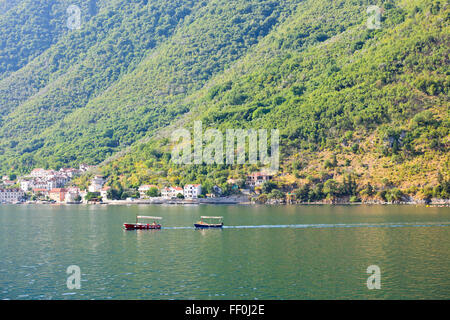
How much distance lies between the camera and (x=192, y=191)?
447 feet

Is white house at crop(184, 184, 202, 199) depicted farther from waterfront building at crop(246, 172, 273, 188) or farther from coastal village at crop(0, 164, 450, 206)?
waterfront building at crop(246, 172, 273, 188)

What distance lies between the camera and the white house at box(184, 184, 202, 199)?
136m

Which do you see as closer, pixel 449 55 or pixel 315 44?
pixel 449 55

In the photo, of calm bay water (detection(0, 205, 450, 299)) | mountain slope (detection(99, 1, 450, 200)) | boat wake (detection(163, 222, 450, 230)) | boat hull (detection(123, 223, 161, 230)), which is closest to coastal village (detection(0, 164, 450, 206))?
mountain slope (detection(99, 1, 450, 200))

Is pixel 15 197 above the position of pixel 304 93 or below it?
below

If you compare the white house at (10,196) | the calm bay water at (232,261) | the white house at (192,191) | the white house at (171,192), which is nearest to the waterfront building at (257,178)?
the white house at (192,191)

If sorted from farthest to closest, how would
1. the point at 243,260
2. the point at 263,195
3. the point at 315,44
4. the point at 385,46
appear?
the point at 315,44, the point at 385,46, the point at 263,195, the point at 243,260

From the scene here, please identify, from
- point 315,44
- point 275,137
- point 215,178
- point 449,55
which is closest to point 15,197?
point 215,178

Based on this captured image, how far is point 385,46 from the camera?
157 m

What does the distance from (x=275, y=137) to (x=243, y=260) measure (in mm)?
103765

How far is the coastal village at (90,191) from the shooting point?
132250 mm

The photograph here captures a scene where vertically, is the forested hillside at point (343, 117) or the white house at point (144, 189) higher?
the forested hillside at point (343, 117)

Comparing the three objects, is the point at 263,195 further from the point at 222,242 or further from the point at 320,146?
the point at 222,242

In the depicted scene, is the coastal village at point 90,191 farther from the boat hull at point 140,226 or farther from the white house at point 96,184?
the boat hull at point 140,226
